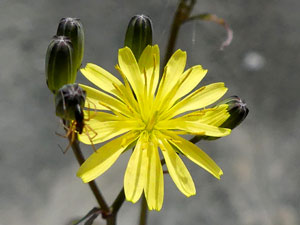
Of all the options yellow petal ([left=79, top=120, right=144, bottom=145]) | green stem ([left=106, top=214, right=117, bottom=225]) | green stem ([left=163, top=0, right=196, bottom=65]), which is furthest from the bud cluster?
green stem ([left=163, top=0, right=196, bottom=65])

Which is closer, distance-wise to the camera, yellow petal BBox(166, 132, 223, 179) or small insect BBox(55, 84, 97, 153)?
small insect BBox(55, 84, 97, 153)

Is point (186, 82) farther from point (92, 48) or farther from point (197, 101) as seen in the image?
point (92, 48)

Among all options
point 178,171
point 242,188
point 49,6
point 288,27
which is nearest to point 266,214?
point 242,188

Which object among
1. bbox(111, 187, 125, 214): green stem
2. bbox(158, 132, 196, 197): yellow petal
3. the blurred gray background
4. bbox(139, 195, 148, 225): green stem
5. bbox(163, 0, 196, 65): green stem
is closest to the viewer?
bbox(158, 132, 196, 197): yellow petal

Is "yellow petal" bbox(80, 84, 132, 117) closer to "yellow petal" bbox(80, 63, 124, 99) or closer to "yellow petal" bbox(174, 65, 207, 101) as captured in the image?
"yellow petal" bbox(80, 63, 124, 99)

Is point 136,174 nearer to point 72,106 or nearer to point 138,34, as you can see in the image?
point 72,106

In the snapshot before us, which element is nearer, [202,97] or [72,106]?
[72,106]

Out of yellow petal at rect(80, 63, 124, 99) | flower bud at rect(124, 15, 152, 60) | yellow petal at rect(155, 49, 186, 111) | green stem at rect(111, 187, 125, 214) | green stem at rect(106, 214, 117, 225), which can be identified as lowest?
green stem at rect(106, 214, 117, 225)

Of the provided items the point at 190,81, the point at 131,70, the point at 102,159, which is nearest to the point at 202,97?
the point at 190,81
